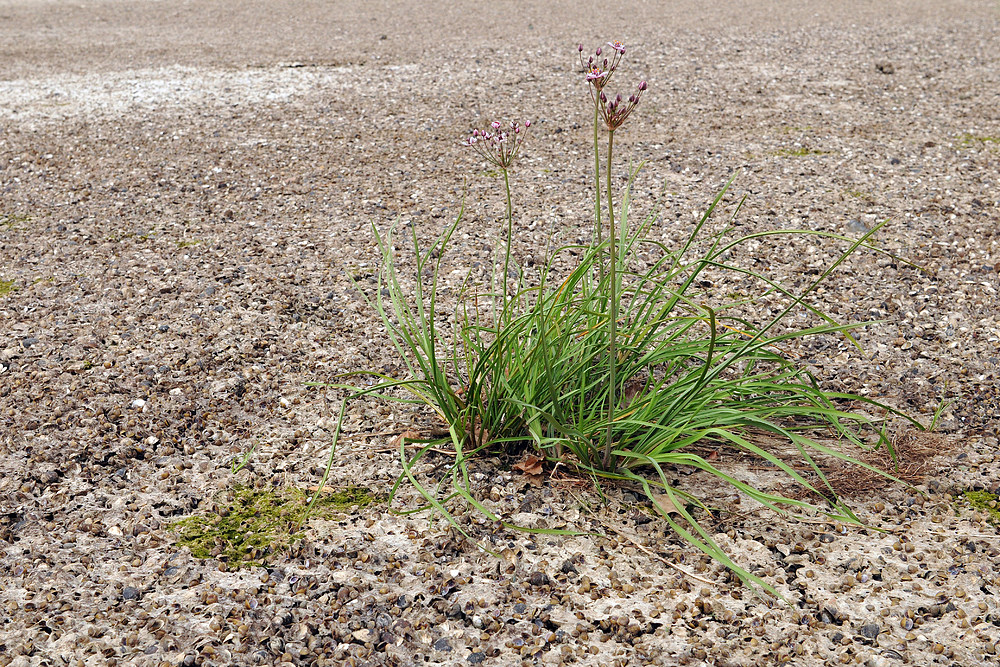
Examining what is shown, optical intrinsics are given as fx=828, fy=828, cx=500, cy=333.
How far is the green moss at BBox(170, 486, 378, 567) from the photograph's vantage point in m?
1.87

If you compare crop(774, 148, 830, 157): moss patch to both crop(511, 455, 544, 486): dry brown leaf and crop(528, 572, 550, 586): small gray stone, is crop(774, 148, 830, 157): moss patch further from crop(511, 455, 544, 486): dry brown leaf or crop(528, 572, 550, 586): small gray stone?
crop(528, 572, 550, 586): small gray stone

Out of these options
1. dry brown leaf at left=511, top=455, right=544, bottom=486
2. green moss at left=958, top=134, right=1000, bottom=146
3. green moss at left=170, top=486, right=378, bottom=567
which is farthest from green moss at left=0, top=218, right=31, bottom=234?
green moss at left=958, top=134, right=1000, bottom=146

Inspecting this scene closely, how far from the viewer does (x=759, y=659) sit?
1.59 m

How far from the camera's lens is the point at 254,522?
77.0 inches

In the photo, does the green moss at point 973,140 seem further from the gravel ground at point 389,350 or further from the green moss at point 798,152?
the green moss at point 798,152

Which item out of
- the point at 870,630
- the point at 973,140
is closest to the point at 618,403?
the point at 870,630

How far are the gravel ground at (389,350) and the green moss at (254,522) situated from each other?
40 mm

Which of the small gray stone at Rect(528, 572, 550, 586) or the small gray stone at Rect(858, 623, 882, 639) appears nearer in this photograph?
the small gray stone at Rect(858, 623, 882, 639)

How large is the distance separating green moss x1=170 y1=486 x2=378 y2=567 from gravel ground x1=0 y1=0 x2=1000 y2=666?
4 cm

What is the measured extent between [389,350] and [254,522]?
818 mm

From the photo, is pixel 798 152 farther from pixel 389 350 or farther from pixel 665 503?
pixel 665 503

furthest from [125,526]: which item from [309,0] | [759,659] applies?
[309,0]

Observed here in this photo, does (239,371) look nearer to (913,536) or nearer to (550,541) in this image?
(550,541)

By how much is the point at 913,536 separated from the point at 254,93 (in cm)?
476
